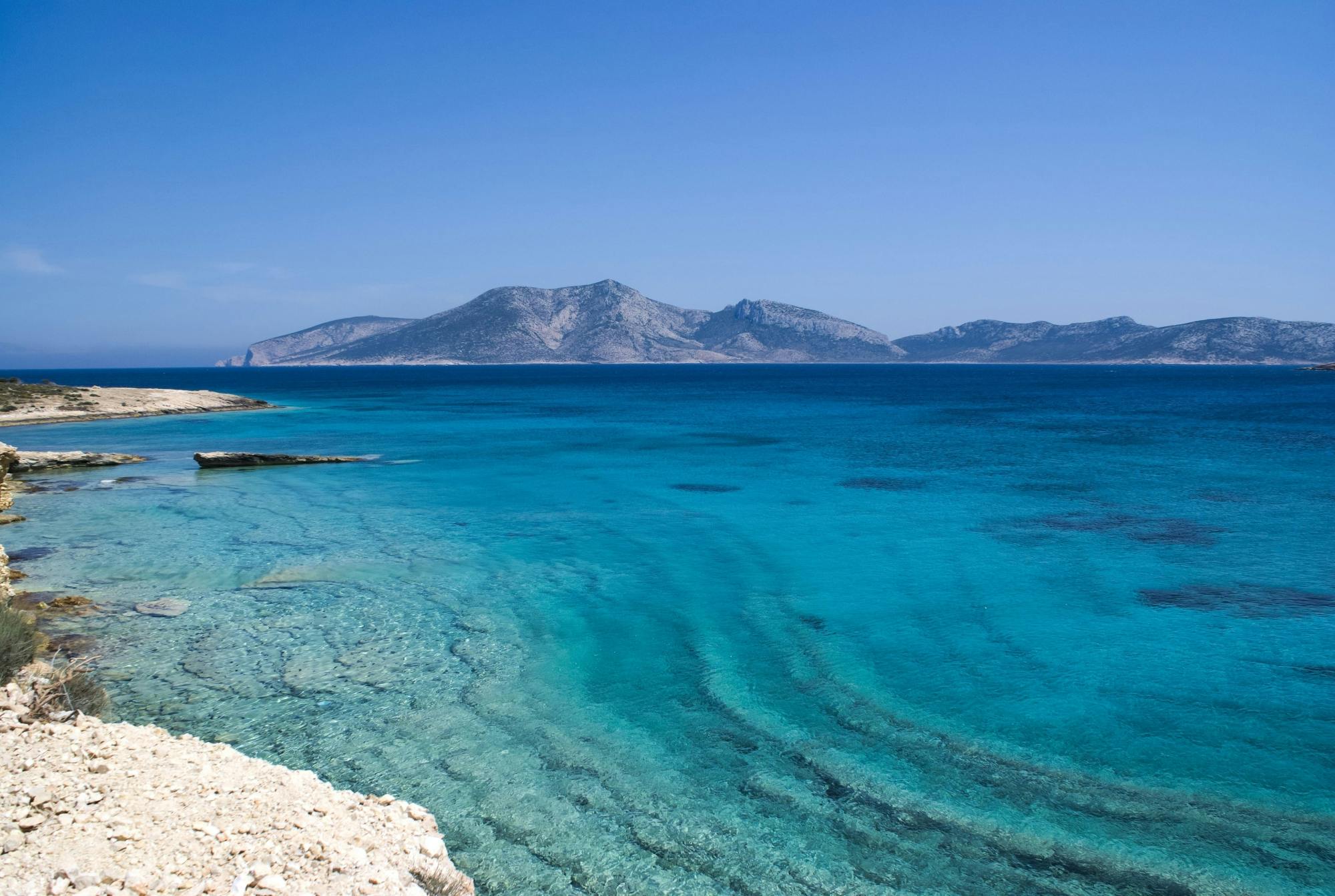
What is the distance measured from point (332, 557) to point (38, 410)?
47.2 meters

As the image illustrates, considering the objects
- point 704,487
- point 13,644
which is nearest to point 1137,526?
point 704,487

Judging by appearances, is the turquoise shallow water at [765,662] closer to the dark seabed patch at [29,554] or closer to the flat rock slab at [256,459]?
the dark seabed patch at [29,554]

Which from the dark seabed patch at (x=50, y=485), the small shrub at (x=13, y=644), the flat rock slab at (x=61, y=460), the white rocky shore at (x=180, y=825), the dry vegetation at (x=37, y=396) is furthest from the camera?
the dry vegetation at (x=37, y=396)

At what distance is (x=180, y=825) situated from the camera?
19.7 feet

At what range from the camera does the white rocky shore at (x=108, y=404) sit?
50.6 m

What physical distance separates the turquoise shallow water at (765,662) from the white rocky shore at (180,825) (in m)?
1.33

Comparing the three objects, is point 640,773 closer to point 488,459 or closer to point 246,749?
point 246,749

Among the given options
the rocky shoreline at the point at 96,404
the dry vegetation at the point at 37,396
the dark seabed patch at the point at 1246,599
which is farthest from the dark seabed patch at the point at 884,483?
the dry vegetation at the point at 37,396

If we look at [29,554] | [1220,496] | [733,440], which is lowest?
[1220,496]

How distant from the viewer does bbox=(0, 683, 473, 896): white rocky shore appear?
17.5 ft

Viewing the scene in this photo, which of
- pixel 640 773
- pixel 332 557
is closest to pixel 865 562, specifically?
pixel 640 773

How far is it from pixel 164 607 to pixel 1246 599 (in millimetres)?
19779

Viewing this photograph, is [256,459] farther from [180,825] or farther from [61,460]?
[180,825]

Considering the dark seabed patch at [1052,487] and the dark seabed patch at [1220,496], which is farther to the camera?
the dark seabed patch at [1052,487]
